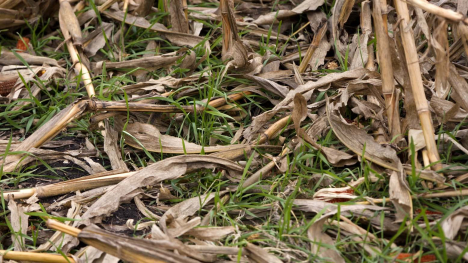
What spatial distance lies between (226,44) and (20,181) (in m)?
1.21

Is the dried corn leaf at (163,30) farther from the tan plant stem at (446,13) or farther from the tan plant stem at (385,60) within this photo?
the tan plant stem at (446,13)

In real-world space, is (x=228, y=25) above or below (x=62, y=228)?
above

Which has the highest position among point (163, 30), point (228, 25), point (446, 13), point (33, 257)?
point (446, 13)

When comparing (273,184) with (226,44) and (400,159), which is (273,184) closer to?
(400,159)

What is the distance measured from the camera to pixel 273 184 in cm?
236

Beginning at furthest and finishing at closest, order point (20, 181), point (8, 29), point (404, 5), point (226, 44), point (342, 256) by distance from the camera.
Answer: point (8, 29) → point (226, 44) → point (20, 181) → point (404, 5) → point (342, 256)

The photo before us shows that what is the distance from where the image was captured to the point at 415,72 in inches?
85.1

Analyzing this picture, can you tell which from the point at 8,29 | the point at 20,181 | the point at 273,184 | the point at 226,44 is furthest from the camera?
the point at 8,29

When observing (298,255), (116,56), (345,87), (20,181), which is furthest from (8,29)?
(298,255)

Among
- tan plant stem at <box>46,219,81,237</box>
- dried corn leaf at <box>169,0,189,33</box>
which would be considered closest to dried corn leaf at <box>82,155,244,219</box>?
tan plant stem at <box>46,219,81,237</box>

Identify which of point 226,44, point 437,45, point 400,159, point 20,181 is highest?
point 437,45

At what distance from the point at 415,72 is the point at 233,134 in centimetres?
95

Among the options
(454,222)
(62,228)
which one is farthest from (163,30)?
(454,222)

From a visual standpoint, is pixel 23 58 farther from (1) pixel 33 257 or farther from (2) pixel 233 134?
(1) pixel 33 257
